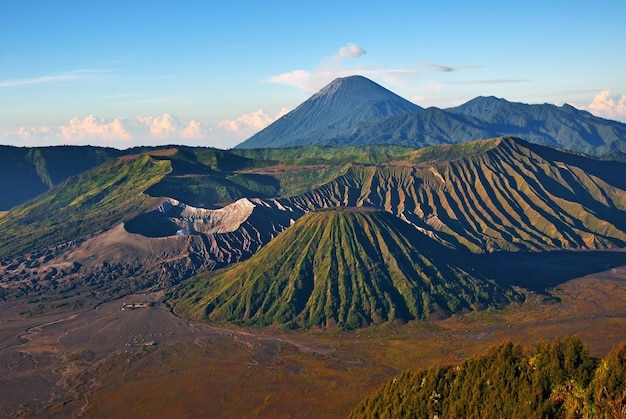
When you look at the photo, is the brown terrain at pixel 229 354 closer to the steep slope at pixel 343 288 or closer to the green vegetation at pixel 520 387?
the steep slope at pixel 343 288

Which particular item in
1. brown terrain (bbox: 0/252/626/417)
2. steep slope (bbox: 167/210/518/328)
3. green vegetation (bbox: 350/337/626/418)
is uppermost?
green vegetation (bbox: 350/337/626/418)

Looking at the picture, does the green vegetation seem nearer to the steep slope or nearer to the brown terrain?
the brown terrain

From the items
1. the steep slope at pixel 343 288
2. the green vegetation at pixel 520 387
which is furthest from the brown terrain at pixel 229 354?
the green vegetation at pixel 520 387

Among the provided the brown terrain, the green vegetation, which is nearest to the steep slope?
the brown terrain

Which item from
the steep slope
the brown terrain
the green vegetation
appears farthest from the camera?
the steep slope

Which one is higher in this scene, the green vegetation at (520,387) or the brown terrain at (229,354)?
the green vegetation at (520,387)

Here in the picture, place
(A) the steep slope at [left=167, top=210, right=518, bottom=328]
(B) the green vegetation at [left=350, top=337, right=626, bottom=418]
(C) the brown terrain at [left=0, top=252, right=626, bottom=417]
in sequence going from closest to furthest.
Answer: (B) the green vegetation at [left=350, top=337, right=626, bottom=418]
(C) the brown terrain at [left=0, top=252, right=626, bottom=417]
(A) the steep slope at [left=167, top=210, right=518, bottom=328]

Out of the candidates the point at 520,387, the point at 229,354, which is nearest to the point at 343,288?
the point at 229,354
